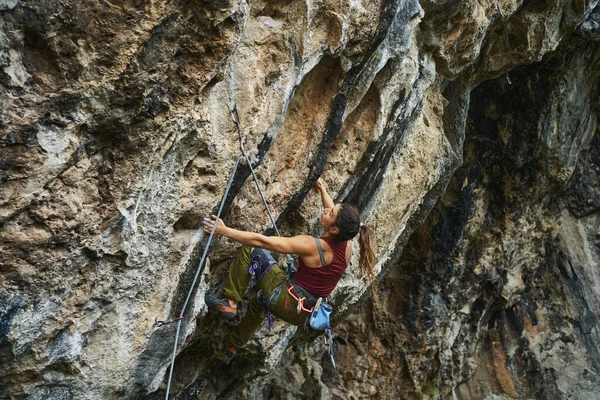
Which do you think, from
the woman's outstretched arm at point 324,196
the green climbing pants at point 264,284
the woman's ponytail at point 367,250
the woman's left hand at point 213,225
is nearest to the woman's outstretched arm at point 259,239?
the woman's left hand at point 213,225

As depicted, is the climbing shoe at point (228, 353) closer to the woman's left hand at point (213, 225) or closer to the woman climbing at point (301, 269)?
the woman climbing at point (301, 269)

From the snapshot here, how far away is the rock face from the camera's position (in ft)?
12.9

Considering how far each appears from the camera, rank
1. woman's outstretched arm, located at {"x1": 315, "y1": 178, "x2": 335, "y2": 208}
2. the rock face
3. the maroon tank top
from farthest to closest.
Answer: woman's outstretched arm, located at {"x1": 315, "y1": 178, "x2": 335, "y2": 208}
the maroon tank top
the rock face

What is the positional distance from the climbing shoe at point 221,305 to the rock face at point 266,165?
163mm

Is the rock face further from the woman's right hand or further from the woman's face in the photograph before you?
the woman's face

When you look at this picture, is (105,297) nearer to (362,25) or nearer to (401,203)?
(362,25)

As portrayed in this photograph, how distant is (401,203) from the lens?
8.08 meters

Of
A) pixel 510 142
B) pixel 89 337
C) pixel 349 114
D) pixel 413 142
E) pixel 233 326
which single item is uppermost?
pixel 510 142

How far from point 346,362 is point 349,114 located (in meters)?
5.97

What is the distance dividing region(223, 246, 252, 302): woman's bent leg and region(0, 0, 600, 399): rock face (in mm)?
148

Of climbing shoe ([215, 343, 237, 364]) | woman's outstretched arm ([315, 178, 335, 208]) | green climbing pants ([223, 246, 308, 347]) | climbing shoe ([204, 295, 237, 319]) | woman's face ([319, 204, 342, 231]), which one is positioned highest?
woman's outstretched arm ([315, 178, 335, 208])

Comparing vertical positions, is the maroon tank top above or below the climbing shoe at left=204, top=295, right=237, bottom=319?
above

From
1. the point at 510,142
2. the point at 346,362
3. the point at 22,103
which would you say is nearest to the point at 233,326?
the point at 22,103

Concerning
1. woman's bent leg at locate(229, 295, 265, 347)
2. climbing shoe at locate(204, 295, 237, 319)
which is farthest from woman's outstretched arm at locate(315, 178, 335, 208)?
climbing shoe at locate(204, 295, 237, 319)
